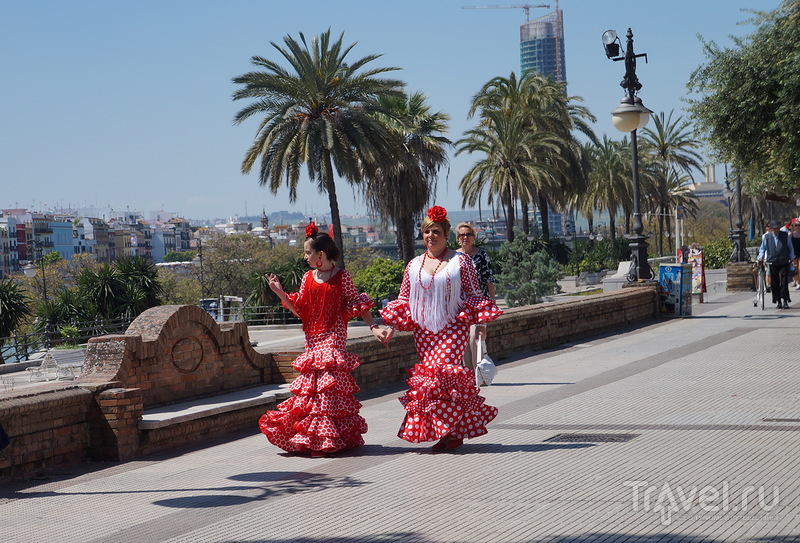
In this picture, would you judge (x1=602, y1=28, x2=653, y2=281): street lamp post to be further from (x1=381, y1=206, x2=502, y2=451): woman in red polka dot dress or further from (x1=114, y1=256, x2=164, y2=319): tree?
(x1=114, y1=256, x2=164, y2=319): tree

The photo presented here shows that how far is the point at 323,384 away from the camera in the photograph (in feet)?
24.8

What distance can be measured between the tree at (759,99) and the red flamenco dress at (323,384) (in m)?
9.60

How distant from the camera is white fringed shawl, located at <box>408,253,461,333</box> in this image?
7531 mm

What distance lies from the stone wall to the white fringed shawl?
2349 mm

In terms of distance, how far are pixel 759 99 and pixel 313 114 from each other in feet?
70.4

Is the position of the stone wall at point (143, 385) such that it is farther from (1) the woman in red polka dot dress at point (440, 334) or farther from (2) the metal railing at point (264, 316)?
(2) the metal railing at point (264, 316)

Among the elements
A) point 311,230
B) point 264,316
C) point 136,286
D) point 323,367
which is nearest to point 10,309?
point 136,286

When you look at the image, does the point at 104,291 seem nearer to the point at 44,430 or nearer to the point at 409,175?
the point at 409,175

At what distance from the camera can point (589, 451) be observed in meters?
7.05

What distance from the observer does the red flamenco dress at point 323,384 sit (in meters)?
7.56

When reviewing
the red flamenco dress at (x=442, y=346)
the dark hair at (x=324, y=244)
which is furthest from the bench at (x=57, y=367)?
the red flamenco dress at (x=442, y=346)

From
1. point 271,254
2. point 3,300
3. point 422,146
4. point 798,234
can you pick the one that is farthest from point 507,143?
point 271,254

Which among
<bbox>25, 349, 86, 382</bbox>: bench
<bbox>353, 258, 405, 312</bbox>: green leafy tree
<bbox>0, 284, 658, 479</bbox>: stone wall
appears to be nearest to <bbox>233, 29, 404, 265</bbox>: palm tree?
<bbox>353, 258, 405, 312</bbox>: green leafy tree

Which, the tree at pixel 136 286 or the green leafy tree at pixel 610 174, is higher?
the green leafy tree at pixel 610 174
